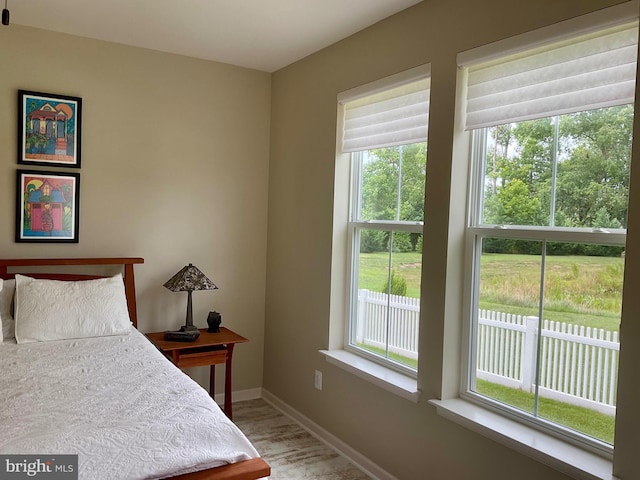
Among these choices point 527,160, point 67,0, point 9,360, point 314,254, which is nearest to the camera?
point 527,160

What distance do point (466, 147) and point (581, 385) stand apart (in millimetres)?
1115

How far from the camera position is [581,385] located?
74.6 inches

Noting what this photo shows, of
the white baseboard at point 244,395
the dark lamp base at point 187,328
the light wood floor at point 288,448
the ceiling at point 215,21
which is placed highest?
the ceiling at point 215,21

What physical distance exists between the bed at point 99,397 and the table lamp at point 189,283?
1.13 ft

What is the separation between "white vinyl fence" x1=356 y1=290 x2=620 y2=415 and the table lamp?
57.0 inches

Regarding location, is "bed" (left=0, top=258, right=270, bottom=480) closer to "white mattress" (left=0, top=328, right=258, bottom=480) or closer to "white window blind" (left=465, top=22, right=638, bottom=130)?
"white mattress" (left=0, top=328, right=258, bottom=480)

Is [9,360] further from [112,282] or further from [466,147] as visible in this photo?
[466,147]

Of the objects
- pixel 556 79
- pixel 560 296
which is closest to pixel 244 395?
pixel 560 296

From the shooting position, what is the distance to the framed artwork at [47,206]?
3074 millimetres

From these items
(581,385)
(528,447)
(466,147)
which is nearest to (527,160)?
(466,147)

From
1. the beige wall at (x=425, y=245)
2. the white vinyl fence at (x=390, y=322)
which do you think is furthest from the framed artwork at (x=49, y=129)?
the white vinyl fence at (x=390, y=322)

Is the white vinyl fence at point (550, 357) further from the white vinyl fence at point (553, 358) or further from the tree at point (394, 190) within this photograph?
the tree at point (394, 190)

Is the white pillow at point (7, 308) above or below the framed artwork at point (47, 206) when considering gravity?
below

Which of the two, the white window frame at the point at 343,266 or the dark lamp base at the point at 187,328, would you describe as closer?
the white window frame at the point at 343,266
